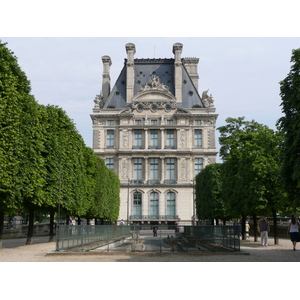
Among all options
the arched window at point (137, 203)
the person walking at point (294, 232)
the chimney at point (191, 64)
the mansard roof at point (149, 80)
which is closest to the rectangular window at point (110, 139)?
the mansard roof at point (149, 80)

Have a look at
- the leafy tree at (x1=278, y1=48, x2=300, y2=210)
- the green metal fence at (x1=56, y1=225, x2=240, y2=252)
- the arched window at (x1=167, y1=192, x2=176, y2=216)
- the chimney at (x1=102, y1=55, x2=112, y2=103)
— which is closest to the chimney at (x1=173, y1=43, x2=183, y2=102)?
the chimney at (x1=102, y1=55, x2=112, y2=103)

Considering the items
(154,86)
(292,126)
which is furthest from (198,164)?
(292,126)

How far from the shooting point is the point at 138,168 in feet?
245

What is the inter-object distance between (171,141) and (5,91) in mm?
54676

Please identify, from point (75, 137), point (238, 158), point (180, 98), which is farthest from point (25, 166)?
point (180, 98)

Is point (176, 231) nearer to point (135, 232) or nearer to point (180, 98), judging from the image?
point (135, 232)

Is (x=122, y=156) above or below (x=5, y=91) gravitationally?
above

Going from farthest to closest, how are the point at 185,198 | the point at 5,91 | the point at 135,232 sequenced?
the point at 185,198
the point at 135,232
the point at 5,91

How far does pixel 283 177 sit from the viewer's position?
2012 cm

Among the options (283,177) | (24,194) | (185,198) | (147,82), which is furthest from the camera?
(147,82)

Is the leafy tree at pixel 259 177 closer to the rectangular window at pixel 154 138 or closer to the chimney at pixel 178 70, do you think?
the rectangular window at pixel 154 138

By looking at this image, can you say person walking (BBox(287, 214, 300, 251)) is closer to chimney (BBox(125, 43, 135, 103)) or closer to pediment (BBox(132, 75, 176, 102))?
pediment (BBox(132, 75, 176, 102))

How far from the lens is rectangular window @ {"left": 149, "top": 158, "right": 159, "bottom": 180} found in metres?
74.6

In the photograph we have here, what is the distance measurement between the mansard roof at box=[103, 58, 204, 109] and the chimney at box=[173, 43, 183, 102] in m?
1.03
